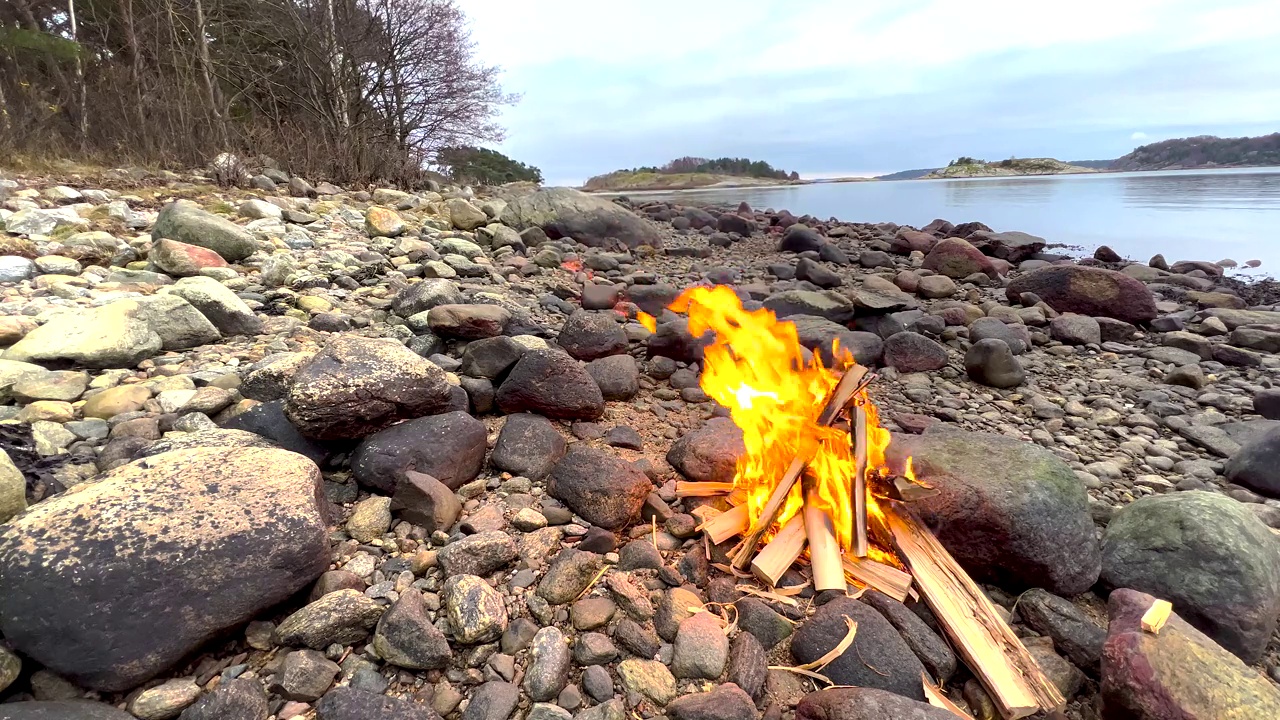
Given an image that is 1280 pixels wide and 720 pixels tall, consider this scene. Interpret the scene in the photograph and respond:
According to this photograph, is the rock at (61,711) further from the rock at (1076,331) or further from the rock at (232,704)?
the rock at (1076,331)

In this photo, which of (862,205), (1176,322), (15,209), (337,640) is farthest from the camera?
(862,205)

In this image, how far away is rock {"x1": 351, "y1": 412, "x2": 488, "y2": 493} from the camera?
2889 mm

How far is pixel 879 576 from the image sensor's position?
247cm

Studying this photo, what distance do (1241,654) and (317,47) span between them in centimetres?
1789

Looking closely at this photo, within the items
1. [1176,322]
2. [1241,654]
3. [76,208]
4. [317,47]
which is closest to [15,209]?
[76,208]

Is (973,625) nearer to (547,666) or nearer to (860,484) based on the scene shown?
(860,484)

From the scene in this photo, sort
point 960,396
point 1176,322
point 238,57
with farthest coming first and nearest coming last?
point 238,57, point 1176,322, point 960,396

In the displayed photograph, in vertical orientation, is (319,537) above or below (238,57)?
below

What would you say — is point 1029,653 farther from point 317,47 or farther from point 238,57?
point 238,57

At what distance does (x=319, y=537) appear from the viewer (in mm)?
2219

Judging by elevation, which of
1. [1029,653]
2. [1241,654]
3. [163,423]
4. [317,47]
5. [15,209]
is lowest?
[1241,654]

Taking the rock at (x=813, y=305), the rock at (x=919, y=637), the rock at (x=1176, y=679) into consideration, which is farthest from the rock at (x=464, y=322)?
the rock at (x=1176, y=679)

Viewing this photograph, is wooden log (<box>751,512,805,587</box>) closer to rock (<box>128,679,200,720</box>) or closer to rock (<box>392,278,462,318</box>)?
rock (<box>128,679,200,720</box>)

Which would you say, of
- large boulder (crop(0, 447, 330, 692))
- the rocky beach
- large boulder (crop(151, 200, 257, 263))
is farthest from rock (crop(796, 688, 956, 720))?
large boulder (crop(151, 200, 257, 263))
